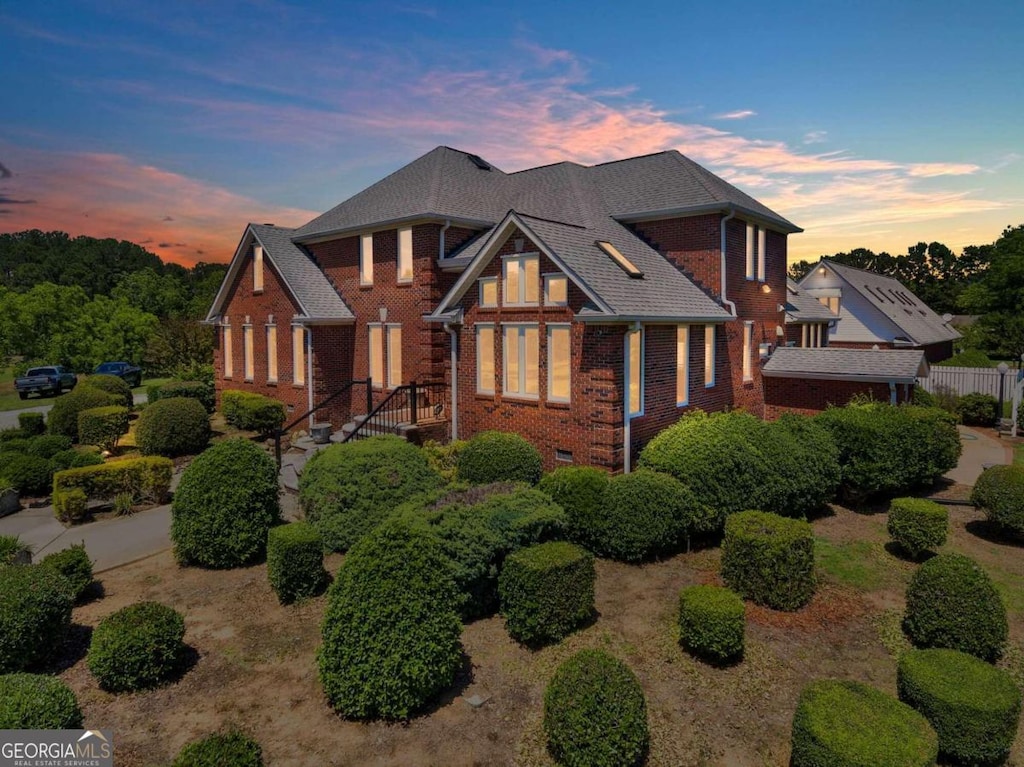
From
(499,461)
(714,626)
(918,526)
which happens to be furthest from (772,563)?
(499,461)

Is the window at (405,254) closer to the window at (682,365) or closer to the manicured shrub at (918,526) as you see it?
the window at (682,365)

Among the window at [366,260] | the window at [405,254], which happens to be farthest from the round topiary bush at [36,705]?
the window at [366,260]

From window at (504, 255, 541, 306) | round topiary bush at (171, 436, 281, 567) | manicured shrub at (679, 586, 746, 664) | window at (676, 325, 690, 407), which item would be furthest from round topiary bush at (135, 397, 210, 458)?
manicured shrub at (679, 586, 746, 664)

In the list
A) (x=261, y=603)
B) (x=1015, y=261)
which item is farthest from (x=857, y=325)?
(x=261, y=603)

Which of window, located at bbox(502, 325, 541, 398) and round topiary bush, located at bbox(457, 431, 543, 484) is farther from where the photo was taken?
window, located at bbox(502, 325, 541, 398)

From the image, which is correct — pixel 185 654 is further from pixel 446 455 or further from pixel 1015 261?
pixel 1015 261

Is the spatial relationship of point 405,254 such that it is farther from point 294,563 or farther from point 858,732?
point 858,732

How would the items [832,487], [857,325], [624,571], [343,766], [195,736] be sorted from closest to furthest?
[343,766], [195,736], [624,571], [832,487], [857,325]

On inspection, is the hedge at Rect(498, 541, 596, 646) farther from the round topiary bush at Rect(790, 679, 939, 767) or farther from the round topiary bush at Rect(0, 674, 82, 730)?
the round topiary bush at Rect(0, 674, 82, 730)
